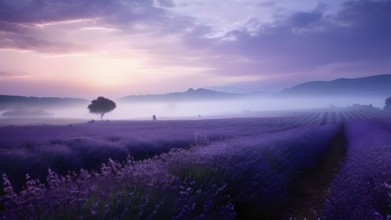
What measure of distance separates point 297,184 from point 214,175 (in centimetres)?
354

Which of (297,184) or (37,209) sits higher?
(37,209)

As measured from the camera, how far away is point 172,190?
398cm

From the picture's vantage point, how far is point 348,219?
3.14m

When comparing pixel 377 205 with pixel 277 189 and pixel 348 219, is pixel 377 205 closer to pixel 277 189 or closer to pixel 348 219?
pixel 348 219

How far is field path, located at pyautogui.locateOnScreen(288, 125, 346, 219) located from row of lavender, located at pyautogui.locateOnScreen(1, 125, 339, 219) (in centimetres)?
28

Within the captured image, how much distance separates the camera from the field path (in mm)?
5848

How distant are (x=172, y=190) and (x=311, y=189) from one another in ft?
14.7

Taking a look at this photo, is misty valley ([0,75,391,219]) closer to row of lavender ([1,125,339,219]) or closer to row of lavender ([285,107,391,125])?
row of lavender ([1,125,339,219])

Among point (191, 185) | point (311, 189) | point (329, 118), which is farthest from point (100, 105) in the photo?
point (191, 185)

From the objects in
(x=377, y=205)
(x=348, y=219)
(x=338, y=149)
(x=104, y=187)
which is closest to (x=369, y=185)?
(x=377, y=205)

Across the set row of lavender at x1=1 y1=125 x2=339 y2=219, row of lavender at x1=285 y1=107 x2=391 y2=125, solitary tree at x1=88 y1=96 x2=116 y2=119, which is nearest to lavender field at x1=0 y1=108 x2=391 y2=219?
row of lavender at x1=1 y1=125 x2=339 y2=219

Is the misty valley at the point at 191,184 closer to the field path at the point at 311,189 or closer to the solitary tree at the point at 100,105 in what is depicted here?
the field path at the point at 311,189

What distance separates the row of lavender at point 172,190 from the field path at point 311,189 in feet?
0.91

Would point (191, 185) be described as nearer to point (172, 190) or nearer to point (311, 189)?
point (172, 190)
